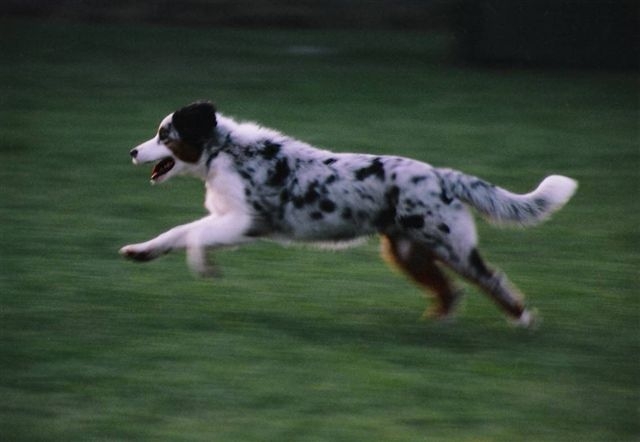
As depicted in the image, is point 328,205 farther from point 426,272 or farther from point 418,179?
point 426,272

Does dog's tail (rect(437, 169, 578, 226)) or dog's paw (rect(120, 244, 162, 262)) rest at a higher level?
dog's tail (rect(437, 169, 578, 226))

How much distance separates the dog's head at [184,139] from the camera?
6.95 m

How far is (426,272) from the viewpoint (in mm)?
6906

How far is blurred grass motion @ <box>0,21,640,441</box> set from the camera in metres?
5.30

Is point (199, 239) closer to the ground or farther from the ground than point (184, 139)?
closer to the ground

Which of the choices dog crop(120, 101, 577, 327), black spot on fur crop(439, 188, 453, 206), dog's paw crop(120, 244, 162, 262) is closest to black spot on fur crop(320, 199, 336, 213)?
dog crop(120, 101, 577, 327)

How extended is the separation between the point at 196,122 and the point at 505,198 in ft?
5.88

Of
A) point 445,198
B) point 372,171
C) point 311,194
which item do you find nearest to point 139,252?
point 311,194

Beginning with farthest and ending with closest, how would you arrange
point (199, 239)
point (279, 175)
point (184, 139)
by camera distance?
1. point (184, 139)
2. point (279, 175)
3. point (199, 239)

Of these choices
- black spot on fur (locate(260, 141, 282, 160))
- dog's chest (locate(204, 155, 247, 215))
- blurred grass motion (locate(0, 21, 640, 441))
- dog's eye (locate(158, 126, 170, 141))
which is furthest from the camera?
dog's eye (locate(158, 126, 170, 141))

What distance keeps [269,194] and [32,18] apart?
15.5 meters

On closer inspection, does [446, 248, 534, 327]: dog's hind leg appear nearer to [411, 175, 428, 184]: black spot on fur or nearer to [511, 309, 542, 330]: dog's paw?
[511, 309, 542, 330]: dog's paw

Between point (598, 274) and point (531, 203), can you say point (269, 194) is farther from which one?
point (598, 274)

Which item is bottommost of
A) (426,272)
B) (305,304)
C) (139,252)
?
(305,304)
